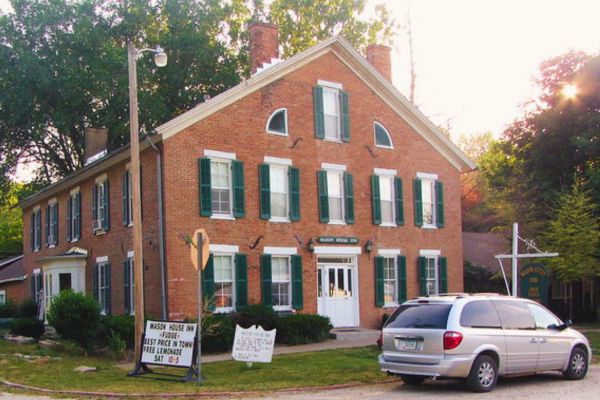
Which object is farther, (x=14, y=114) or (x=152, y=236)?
(x=14, y=114)

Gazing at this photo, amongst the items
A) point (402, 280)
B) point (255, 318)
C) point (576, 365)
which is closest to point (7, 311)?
point (255, 318)

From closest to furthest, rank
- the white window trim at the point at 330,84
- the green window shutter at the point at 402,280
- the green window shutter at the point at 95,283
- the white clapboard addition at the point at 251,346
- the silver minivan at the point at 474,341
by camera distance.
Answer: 1. the silver minivan at the point at 474,341
2. the white clapboard addition at the point at 251,346
3. the white window trim at the point at 330,84
4. the green window shutter at the point at 95,283
5. the green window shutter at the point at 402,280

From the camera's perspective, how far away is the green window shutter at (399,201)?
2620cm

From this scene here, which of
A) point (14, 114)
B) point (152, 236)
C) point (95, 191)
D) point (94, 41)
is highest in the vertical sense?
point (94, 41)

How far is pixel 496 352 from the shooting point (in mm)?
12547

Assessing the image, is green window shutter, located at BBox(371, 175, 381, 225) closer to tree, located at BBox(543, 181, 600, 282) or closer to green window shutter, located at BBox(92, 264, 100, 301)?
tree, located at BBox(543, 181, 600, 282)

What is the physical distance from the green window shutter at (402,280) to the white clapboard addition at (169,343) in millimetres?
13117

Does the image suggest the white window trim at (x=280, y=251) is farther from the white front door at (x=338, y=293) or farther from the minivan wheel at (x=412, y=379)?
the minivan wheel at (x=412, y=379)

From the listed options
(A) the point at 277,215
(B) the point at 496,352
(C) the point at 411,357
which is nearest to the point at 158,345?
(C) the point at 411,357

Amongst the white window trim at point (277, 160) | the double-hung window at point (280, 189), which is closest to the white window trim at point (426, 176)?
the double-hung window at point (280, 189)

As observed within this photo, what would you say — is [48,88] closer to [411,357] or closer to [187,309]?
[187,309]

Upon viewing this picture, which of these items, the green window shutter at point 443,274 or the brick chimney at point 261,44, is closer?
the brick chimney at point 261,44

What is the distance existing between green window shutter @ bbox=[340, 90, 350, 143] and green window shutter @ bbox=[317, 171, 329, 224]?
1634 millimetres

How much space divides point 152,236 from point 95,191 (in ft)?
17.6
